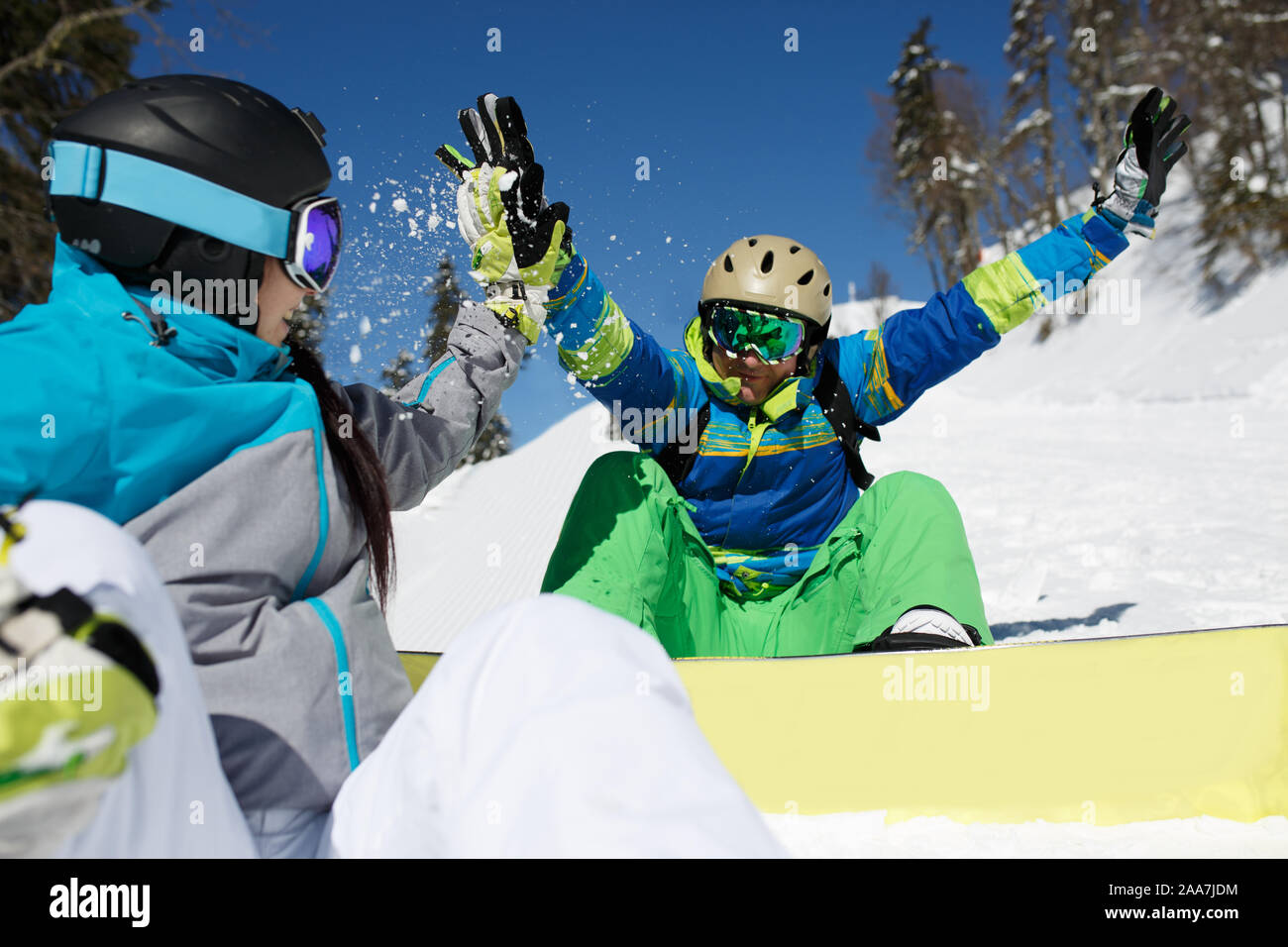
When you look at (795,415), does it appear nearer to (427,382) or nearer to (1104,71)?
(427,382)

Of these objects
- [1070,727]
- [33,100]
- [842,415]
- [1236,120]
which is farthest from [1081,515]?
[1236,120]

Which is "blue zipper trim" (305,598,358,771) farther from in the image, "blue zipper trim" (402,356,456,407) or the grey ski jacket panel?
"blue zipper trim" (402,356,456,407)

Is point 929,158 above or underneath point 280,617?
above

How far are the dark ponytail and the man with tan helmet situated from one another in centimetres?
88

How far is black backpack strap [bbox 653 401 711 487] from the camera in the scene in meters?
2.63

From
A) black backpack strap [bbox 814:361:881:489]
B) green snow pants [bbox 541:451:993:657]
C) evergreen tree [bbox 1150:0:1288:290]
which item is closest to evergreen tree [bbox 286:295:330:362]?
green snow pants [bbox 541:451:993:657]

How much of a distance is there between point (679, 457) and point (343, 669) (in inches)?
65.2

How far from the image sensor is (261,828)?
1.00m

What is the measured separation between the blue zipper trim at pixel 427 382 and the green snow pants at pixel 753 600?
0.64 metres

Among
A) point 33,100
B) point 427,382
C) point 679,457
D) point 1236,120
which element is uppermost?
point 1236,120

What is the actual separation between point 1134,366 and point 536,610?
20.5m

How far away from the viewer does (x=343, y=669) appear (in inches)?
42.6
